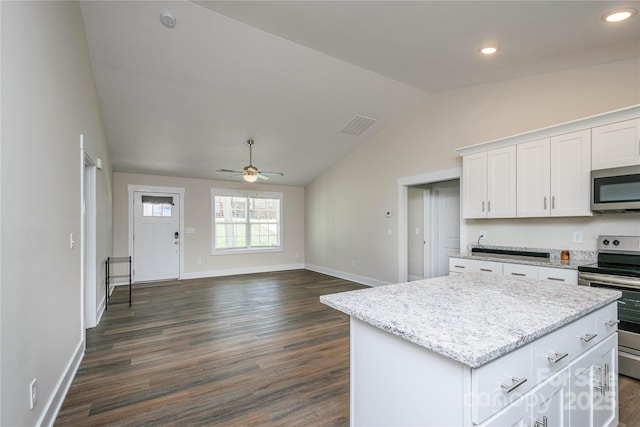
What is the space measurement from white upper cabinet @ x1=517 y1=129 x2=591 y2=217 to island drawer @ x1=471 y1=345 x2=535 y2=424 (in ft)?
8.81

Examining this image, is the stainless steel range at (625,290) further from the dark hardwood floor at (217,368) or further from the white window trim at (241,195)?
the white window trim at (241,195)

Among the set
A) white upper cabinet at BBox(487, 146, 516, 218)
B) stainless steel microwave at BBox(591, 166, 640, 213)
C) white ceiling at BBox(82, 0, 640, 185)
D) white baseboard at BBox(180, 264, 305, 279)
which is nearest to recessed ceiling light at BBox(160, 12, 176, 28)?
white ceiling at BBox(82, 0, 640, 185)

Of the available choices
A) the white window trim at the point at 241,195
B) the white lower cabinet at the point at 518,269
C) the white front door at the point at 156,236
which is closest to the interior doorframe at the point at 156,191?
the white front door at the point at 156,236

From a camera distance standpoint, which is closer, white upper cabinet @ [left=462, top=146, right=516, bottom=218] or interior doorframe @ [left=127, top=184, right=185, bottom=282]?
white upper cabinet @ [left=462, top=146, right=516, bottom=218]

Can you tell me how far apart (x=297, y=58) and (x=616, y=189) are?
3584 millimetres

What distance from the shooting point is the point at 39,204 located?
1876 mm

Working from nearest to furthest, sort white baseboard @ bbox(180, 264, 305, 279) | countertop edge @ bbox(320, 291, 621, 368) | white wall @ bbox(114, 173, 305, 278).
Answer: countertop edge @ bbox(320, 291, 621, 368) < white wall @ bbox(114, 173, 305, 278) < white baseboard @ bbox(180, 264, 305, 279)

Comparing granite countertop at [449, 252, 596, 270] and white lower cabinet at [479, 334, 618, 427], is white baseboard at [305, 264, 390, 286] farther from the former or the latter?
white lower cabinet at [479, 334, 618, 427]

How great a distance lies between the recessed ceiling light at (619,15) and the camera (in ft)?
7.47

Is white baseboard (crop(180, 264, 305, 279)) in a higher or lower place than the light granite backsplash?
lower

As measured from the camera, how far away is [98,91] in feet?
13.1

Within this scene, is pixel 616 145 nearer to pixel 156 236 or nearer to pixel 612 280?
pixel 612 280

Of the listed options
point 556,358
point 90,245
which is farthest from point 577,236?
point 90,245

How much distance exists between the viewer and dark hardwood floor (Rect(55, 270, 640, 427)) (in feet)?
6.84
